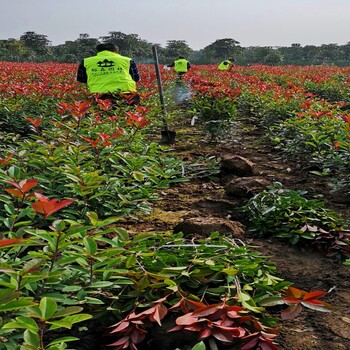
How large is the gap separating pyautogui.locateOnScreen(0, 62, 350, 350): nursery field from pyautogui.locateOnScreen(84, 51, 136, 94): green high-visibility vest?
2.04m

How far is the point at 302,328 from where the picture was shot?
1.75 meters

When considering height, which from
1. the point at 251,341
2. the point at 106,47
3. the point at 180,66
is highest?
the point at 106,47

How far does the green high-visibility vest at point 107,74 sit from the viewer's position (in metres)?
6.67

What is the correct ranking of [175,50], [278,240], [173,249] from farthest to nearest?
[175,50] → [278,240] → [173,249]

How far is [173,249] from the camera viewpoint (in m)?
1.99

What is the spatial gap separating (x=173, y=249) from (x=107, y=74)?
524cm

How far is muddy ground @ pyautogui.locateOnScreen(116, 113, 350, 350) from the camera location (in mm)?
1726

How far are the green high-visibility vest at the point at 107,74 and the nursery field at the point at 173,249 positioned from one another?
2.04 m

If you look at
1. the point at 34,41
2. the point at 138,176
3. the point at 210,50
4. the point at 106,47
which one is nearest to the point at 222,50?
the point at 210,50

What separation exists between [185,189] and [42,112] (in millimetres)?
2813

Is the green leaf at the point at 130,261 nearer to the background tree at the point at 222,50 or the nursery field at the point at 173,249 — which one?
the nursery field at the point at 173,249

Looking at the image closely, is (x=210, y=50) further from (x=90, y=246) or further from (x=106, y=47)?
(x=90, y=246)

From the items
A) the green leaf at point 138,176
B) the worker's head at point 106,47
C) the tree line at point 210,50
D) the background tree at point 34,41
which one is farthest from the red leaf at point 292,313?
the background tree at point 34,41

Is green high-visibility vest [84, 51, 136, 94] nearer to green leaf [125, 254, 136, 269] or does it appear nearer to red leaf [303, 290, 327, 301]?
green leaf [125, 254, 136, 269]
